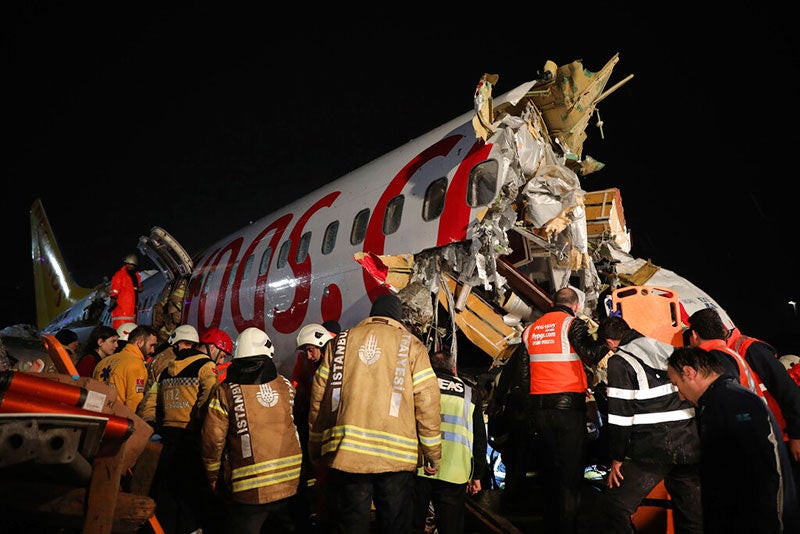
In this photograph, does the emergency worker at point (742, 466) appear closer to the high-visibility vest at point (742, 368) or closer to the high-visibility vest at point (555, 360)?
the high-visibility vest at point (742, 368)

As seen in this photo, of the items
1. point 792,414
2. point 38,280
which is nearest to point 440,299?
point 792,414

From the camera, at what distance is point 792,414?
430 centimetres

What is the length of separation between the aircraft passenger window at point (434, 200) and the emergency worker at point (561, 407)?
7.10 ft

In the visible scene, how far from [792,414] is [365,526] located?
375 cm

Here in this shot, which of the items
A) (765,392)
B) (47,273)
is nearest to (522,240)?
(765,392)

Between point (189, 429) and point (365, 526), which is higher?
point (189, 429)

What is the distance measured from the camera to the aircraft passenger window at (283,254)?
9.50m

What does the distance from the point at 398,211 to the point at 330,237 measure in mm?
1777

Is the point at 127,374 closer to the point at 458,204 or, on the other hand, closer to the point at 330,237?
the point at 330,237

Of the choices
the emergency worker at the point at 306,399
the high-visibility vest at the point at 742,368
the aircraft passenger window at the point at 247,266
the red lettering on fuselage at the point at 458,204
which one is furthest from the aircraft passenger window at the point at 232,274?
the high-visibility vest at the point at 742,368

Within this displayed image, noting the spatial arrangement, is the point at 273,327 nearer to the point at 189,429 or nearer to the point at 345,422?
the point at 189,429

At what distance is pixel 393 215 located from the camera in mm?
7285

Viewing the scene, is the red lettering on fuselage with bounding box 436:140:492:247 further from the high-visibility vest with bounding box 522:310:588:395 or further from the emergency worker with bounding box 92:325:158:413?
the emergency worker with bounding box 92:325:158:413

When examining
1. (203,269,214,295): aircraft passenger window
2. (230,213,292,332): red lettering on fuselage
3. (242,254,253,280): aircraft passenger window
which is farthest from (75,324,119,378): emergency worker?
(203,269,214,295): aircraft passenger window
